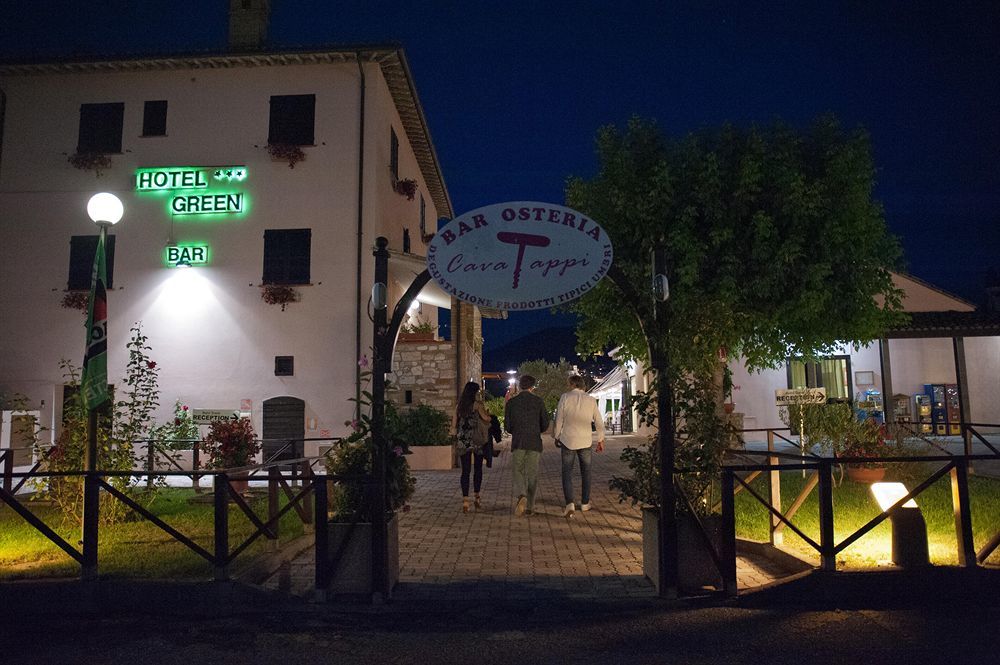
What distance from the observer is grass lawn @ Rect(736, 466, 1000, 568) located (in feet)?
20.5

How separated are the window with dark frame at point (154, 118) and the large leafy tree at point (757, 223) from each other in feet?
32.2

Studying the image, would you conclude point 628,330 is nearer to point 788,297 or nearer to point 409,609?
point 788,297

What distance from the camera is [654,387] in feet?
18.3

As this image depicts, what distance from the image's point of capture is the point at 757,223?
11.5 m

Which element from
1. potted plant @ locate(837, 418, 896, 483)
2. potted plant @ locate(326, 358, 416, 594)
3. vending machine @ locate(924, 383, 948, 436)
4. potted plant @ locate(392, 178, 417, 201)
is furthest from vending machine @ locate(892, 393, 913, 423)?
potted plant @ locate(326, 358, 416, 594)

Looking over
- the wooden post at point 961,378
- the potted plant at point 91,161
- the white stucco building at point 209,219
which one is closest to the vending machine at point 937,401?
the wooden post at point 961,378

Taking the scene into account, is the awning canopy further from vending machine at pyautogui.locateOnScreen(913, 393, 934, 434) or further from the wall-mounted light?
the wall-mounted light

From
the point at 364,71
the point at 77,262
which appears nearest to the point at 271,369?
the point at 77,262

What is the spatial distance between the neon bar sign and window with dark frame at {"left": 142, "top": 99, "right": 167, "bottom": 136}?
8.67 ft

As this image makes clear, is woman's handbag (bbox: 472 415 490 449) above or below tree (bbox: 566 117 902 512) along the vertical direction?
below

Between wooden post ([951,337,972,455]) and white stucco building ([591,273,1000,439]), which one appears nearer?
wooden post ([951,337,972,455])

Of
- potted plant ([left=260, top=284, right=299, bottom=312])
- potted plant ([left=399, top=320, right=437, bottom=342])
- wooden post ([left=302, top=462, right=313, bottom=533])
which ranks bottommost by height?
wooden post ([left=302, top=462, right=313, bottom=533])

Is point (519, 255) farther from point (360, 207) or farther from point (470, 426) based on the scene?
point (360, 207)

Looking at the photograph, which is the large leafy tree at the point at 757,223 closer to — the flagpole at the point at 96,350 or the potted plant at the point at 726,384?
the potted plant at the point at 726,384
